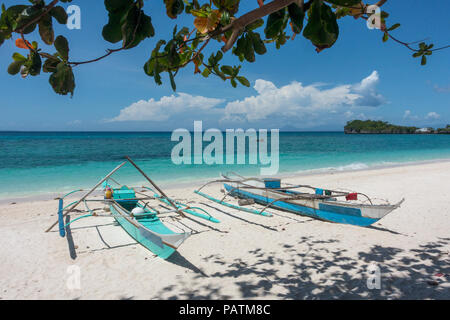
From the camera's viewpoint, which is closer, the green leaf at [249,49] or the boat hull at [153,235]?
the green leaf at [249,49]

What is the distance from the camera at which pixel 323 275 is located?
4.34m

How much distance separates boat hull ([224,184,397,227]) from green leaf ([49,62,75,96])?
6380 millimetres

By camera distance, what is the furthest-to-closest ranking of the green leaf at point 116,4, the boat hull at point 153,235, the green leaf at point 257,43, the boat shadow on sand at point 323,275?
the boat hull at point 153,235
the boat shadow on sand at point 323,275
the green leaf at point 257,43
the green leaf at point 116,4

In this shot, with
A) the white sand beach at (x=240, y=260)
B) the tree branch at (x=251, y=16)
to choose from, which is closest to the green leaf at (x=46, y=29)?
the tree branch at (x=251, y=16)

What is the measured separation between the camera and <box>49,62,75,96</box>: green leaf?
58.7 inches

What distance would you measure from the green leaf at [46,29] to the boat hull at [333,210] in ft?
21.4

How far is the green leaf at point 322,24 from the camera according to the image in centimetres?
138

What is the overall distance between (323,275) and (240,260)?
57.8 inches

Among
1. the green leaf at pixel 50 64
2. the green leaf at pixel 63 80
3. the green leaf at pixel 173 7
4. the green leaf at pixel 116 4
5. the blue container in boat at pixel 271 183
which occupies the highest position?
the green leaf at pixel 173 7

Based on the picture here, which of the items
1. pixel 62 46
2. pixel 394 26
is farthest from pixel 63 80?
pixel 394 26

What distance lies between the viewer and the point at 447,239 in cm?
571

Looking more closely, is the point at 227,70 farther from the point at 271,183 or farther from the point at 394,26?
the point at 271,183

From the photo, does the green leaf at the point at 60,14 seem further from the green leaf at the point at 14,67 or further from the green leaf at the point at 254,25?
the green leaf at the point at 254,25
